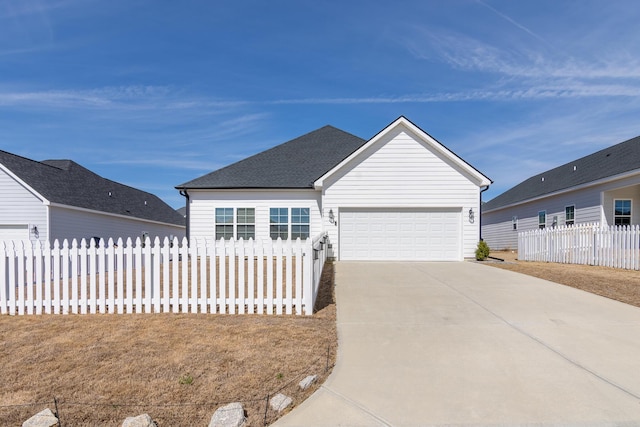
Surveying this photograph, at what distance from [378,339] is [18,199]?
19.5 meters

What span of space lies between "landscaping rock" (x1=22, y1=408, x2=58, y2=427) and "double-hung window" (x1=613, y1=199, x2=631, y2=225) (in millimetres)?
22367

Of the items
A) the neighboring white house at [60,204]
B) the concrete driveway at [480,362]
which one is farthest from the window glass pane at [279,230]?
the neighboring white house at [60,204]

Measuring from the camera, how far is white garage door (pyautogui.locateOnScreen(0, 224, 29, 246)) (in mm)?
18234

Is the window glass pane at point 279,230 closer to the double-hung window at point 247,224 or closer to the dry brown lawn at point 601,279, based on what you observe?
the double-hung window at point 247,224

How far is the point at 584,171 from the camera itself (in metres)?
21.9

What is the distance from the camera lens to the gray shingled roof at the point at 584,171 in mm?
18156

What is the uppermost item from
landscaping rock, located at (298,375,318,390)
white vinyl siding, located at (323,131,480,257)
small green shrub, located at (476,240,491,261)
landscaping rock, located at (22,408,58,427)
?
white vinyl siding, located at (323,131,480,257)

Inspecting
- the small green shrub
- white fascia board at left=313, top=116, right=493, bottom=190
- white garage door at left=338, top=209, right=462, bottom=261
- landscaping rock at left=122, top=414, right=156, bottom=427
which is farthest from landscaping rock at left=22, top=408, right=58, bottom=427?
the small green shrub

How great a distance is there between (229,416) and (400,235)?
13.6 m

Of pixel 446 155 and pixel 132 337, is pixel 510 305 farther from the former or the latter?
pixel 446 155

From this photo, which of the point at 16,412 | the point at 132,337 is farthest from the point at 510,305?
the point at 16,412

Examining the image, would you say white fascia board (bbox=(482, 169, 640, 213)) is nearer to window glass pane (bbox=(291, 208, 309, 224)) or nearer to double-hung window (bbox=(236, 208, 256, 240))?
window glass pane (bbox=(291, 208, 309, 224))

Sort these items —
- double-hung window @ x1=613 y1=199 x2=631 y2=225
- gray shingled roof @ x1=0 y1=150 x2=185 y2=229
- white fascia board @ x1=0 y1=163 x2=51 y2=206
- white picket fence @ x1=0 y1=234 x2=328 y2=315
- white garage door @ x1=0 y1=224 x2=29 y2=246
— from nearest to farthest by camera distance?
white picket fence @ x1=0 y1=234 x2=328 y2=315 → white fascia board @ x1=0 y1=163 x2=51 y2=206 → white garage door @ x1=0 y1=224 x2=29 y2=246 → double-hung window @ x1=613 y1=199 x2=631 y2=225 → gray shingled roof @ x1=0 y1=150 x2=185 y2=229

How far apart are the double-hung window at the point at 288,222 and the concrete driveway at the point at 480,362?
9.18 m
